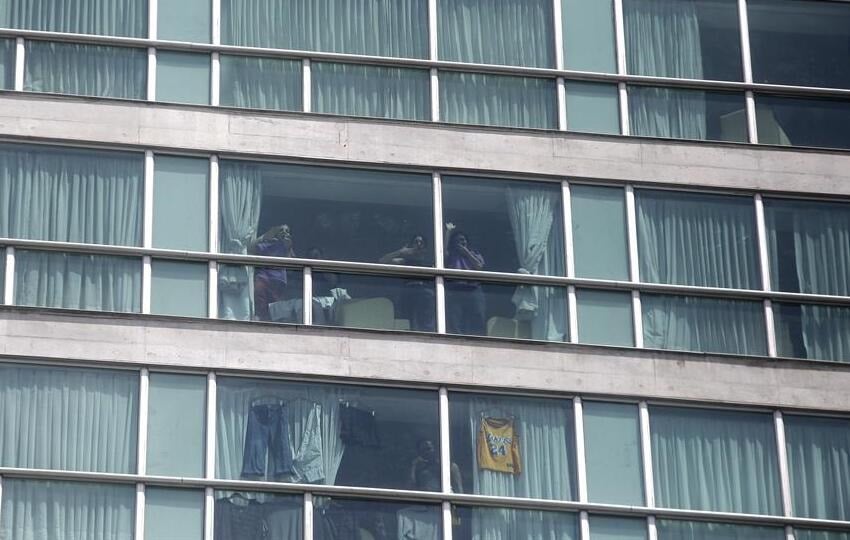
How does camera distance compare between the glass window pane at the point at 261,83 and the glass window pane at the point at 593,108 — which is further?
the glass window pane at the point at 593,108

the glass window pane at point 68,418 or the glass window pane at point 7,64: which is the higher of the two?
the glass window pane at point 7,64

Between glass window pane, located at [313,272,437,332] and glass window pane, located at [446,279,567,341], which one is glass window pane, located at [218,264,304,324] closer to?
glass window pane, located at [313,272,437,332]

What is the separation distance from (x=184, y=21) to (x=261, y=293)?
151 inches

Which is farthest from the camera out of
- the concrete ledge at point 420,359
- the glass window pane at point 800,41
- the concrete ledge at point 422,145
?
the glass window pane at point 800,41

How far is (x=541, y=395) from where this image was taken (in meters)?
30.7

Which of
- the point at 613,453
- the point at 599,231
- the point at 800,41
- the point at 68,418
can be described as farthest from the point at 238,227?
the point at 800,41

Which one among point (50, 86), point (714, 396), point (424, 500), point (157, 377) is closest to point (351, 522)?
point (424, 500)

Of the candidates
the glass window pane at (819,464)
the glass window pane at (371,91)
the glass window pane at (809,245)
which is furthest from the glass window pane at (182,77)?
the glass window pane at (819,464)

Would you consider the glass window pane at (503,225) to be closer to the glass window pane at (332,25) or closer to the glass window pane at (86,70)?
the glass window pane at (332,25)

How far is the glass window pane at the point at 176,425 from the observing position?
2959cm

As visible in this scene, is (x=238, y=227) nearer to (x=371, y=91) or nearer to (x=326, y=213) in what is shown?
(x=326, y=213)

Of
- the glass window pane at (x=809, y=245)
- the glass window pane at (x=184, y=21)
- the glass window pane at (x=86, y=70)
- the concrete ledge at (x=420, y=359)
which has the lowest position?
the concrete ledge at (x=420, y=359)

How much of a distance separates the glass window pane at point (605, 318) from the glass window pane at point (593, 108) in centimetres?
224

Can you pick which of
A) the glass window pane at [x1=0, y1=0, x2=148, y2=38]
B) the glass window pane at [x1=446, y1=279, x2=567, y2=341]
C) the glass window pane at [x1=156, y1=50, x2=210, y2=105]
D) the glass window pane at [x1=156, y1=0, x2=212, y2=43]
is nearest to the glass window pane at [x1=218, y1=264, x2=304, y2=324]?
the glass window pane at [x1=446, y1=279, x2=567, y2=341]
